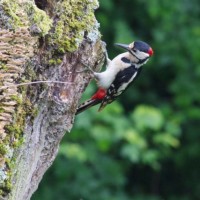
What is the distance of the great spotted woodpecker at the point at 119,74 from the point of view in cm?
→ 595

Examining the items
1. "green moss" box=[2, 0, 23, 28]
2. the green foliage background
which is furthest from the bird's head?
the green foliage background

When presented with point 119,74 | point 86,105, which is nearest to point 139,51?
point 119,74

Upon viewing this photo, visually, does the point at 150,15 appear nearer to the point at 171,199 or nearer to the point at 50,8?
the point at 171,199

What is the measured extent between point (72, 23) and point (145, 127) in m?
5.17

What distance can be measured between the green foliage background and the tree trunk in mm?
4388

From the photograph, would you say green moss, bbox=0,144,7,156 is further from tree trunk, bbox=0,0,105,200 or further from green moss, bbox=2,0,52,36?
green moss, bbox=2,0,52,36

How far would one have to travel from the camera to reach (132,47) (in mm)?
6148

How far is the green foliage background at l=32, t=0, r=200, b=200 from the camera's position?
9492 mm

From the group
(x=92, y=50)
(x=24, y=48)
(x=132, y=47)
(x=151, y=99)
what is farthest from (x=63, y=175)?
(x=24, y=48)

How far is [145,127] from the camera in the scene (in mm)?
9492

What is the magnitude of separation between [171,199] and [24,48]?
7700 mm

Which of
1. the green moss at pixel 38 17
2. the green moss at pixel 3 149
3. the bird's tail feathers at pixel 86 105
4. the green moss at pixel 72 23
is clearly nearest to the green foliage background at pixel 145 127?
the bird's tail feathers at pixel 86 105

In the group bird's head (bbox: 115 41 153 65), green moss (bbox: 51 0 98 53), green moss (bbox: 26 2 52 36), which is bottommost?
bird's head (bbox: 115 41 153 65)

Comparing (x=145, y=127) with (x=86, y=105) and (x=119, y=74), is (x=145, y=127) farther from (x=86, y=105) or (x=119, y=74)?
(x=86, y=105)
